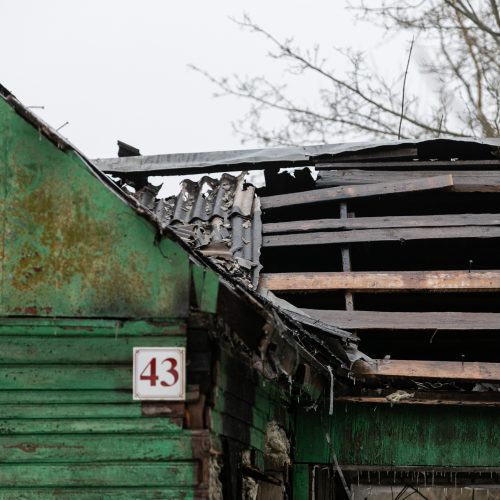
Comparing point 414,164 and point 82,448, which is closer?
point 82,448

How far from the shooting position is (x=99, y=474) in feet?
21.9

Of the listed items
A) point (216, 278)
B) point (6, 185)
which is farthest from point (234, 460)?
point (6, 185)

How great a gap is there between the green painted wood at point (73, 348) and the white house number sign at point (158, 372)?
0.10 m

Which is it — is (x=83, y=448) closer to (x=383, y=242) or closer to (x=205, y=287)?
(x=205, y=287)

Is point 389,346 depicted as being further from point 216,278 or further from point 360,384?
point 216,278

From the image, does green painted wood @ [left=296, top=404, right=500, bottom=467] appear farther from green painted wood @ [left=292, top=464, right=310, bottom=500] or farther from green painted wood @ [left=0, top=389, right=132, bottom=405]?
green painted wood @ [left=0, top=389, right=132, bottom=405]

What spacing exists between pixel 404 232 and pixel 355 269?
1547mm

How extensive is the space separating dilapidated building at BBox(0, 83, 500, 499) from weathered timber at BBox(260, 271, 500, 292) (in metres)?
0.02

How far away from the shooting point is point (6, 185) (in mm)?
6988

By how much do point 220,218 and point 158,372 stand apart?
5.06 meters

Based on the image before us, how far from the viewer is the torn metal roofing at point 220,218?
35.3ft

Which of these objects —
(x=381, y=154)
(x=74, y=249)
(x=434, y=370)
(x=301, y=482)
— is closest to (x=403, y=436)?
(x=434, y=370)

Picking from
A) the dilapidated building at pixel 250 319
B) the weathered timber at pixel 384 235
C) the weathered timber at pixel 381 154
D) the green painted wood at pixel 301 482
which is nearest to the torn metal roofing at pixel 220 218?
the dilapidated building at pixel 250 319

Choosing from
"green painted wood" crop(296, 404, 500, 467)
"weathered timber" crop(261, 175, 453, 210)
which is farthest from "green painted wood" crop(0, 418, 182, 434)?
"weathered timber" crop(261, 175, 453, 210)
